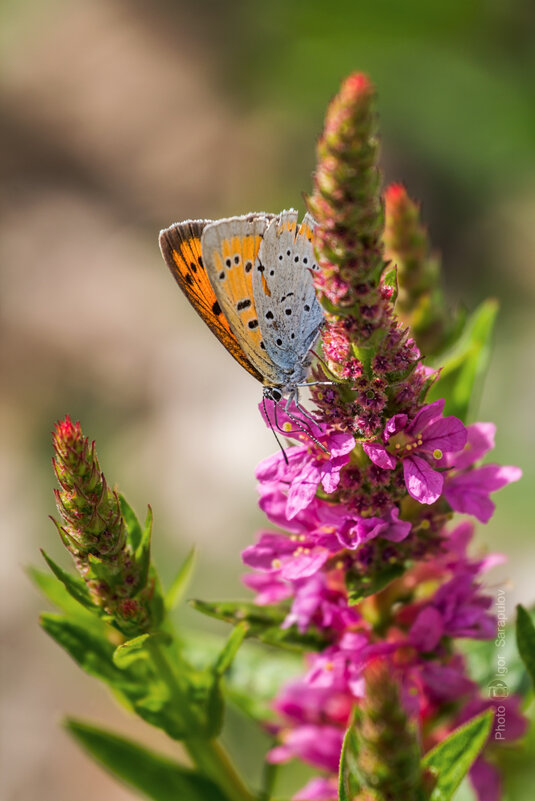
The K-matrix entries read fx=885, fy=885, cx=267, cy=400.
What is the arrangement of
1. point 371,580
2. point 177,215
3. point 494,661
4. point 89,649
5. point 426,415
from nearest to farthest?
point 426,415 < point 371,580 < point 89,649 < point 494,661 < point 177,215

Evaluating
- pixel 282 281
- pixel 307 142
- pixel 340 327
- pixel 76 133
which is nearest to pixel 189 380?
pixel 307 142

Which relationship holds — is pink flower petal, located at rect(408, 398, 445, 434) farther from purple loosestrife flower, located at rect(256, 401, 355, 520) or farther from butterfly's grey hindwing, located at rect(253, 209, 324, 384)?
butterfly's grey hindwing, located at rect(253, 209, 324, 384)

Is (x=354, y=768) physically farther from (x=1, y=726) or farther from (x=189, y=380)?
(x=189, y=380)

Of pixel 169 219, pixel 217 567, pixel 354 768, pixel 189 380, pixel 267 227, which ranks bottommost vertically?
pixel 354 768

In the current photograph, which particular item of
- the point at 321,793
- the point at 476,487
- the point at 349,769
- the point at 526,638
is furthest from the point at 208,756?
the point at 476,487

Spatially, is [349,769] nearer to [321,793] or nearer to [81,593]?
[321,793]

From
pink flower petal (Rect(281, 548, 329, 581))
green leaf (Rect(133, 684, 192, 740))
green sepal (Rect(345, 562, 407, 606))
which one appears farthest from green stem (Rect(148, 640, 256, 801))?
green sepal (Rect(345, 562, 407, 606))
